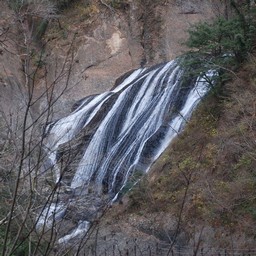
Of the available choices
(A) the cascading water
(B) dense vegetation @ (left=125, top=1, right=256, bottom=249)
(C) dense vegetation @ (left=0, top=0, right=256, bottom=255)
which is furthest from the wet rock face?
(B) dense vegetation @ (left=125, top=1, right=256, bottom=249)

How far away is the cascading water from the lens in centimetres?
1571

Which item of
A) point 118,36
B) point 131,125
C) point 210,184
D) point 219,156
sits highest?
point 118,36

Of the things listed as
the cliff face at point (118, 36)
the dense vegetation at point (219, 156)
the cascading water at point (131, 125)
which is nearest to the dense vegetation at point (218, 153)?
the dense vegetation at point (219, 156)

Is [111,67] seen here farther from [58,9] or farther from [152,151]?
[152,151]

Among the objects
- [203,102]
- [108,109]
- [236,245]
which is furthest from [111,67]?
[236,245]

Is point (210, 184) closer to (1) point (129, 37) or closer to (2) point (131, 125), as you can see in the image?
(2) point (131, 125)

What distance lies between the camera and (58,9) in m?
27.1

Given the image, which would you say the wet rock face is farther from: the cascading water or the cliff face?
the cascading water

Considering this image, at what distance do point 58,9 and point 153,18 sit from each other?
524 cm

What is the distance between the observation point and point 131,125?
57.9 ft

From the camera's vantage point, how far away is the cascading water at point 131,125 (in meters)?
15.7

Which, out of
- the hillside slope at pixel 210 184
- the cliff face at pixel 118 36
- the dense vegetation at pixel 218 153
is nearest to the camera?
the hillside slope at pixel 210 184

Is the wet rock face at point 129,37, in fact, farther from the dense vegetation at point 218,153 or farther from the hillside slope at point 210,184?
the hillside slope at point 210,184

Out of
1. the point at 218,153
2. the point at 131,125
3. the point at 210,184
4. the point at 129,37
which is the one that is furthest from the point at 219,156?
the point at 129,37
